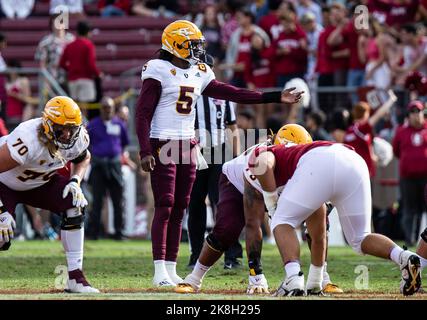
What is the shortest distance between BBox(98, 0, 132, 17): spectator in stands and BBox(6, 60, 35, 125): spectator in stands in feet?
14.1

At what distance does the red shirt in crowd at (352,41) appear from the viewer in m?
16.7

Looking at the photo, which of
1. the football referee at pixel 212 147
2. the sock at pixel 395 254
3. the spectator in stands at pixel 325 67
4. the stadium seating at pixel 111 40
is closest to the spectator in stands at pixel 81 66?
the spectator in stands at pixel 325 67

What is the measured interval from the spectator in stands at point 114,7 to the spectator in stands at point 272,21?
435 cm

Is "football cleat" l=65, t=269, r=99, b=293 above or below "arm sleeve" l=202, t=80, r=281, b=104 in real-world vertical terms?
below

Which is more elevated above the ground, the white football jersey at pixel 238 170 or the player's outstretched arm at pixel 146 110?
the player's outstretched arm at pixel 146 110

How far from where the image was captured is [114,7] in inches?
870

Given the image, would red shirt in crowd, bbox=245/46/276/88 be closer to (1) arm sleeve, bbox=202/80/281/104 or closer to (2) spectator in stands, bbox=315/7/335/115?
(2) spectator in stands, bbox=315/7/335/115

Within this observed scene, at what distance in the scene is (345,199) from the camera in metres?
8.11

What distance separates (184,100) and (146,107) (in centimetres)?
37

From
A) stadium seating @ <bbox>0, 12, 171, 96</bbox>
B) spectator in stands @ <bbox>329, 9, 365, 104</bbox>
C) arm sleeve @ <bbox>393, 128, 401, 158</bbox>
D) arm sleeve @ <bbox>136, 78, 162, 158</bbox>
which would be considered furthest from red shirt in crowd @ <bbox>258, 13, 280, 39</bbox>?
arm sleeve @ <bbox>136, 78, 162, 158</bbox>

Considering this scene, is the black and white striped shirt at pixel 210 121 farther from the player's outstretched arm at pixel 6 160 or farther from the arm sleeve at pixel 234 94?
the player's outstretched arm at pixel 6 160

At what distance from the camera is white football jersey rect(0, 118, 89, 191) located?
28.7 feet

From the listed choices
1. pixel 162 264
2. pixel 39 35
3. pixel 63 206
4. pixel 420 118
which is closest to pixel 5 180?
pixel 63 206

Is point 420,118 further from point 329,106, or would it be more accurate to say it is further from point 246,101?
point 246,101
